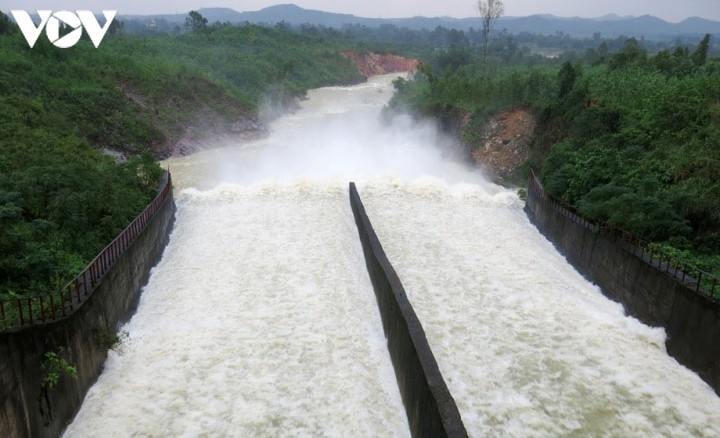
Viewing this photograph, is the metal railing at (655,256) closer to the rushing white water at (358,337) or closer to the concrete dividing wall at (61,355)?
the rushing white water at (358,337)

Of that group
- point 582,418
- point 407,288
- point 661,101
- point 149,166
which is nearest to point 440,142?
point 661,101

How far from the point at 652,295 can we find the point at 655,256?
1.31 m

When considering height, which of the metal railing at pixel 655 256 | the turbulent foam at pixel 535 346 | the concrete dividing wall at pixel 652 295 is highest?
the metal railing at pixel 655 256

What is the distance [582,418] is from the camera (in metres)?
9.28

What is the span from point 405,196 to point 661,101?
10.8 metres

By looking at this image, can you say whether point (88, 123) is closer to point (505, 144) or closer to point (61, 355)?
point (505, 144)

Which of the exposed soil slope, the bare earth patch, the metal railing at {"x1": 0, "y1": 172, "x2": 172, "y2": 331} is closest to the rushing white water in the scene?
the metal railing at {"x1": 0, "y1": 172, "x2": 172, "y2": 331}

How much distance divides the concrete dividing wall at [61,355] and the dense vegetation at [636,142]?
1311cm

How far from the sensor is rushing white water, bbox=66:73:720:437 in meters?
9.29

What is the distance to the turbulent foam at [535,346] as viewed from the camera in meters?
9.28

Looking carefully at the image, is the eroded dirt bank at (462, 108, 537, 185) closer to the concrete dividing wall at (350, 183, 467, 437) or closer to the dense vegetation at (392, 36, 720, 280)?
the dense vegetation at (392, 36, 720, 280)

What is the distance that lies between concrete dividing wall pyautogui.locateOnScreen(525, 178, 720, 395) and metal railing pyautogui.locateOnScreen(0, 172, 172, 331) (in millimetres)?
12029

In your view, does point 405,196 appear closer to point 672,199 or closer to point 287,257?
point 287,257

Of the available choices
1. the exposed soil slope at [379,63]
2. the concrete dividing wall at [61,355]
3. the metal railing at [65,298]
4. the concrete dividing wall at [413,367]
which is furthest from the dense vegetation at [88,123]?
the exposed soil slope at [379,63]
